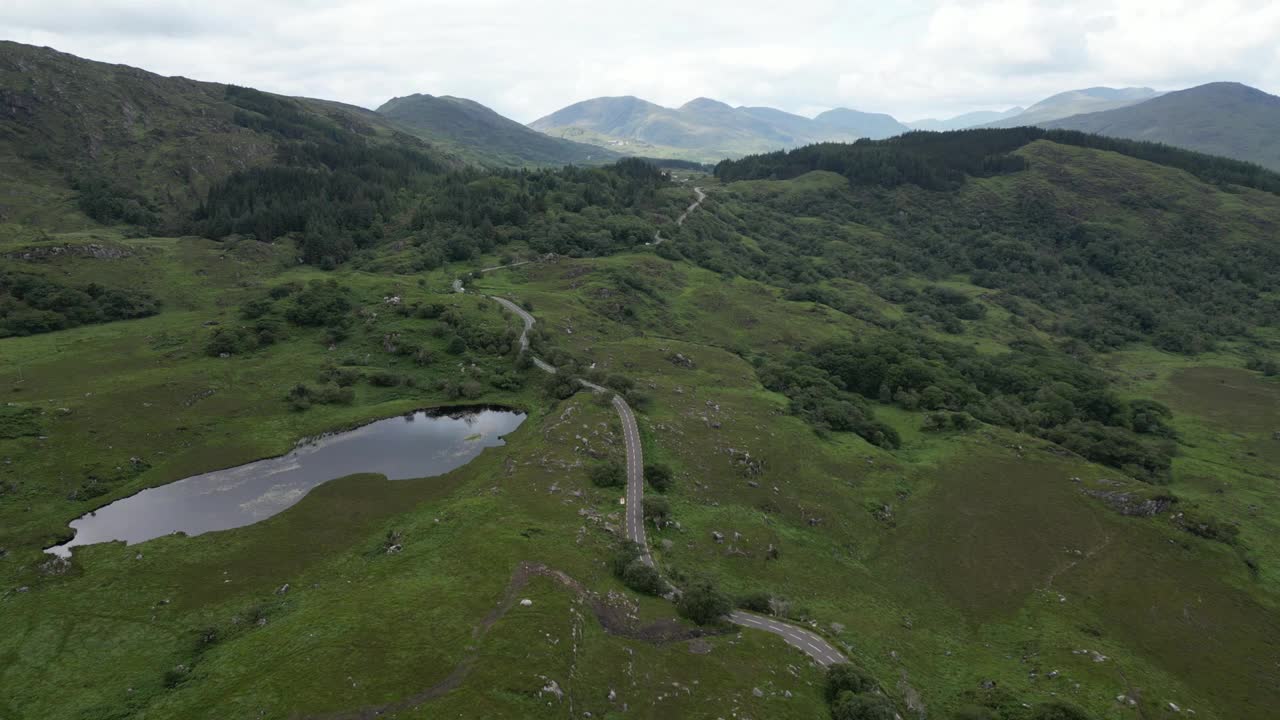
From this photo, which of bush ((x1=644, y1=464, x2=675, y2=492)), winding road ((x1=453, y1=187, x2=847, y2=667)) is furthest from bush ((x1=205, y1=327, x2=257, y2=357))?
bush ((x1=644, y1=464, x2=675, y2=492))

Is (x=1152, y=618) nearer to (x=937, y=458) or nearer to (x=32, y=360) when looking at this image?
(x=937, y=458)

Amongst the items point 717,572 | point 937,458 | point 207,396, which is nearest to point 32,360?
point 207,396

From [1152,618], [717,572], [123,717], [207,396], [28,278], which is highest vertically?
[28,278]

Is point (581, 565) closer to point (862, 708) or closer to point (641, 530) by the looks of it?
point (641, 530)

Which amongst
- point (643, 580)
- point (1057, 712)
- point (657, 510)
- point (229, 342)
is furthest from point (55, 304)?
point (1057, 712)

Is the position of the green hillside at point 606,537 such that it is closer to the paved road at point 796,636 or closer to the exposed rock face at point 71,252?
the paved road at point 796,636

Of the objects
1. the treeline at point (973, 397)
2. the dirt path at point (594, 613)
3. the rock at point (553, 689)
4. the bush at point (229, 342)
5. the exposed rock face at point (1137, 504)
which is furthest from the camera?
the bush at point (229, 342)

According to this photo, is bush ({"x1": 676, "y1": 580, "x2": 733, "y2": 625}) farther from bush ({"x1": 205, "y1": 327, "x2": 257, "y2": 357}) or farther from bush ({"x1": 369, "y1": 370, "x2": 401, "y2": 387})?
bush ({"x1": 205, "y1": 327, "x2": 257, "y2": 357})

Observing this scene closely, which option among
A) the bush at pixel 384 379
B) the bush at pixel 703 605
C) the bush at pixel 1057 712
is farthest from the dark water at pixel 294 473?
the bush at pixel 1057 712
